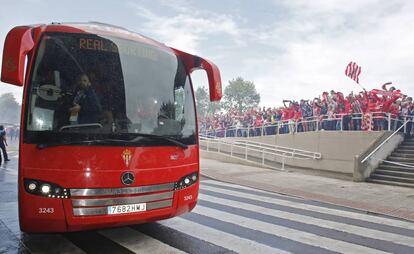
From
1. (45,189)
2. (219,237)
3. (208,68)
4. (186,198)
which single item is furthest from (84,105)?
(219,237)

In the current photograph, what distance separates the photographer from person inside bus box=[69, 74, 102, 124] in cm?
420

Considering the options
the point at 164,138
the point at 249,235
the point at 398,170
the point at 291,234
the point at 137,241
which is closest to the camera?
the point at 164,138

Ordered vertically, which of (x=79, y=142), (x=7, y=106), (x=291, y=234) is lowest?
(x=291, y=234)

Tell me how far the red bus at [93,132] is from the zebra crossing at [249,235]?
2.02ft

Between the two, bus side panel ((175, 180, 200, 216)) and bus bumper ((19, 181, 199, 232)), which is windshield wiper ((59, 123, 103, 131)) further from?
bus side panel ((175, 180, 200, 216))

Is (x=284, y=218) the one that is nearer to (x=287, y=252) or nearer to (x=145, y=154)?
(x=287, y=252)

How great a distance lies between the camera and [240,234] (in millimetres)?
5477

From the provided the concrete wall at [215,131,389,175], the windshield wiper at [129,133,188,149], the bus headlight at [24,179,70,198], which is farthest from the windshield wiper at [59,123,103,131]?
the concrete wall at [215,131,389,175]

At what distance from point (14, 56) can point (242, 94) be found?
78.1 m

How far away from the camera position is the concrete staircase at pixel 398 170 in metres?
11.8

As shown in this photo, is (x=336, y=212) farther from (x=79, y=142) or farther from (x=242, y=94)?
(x=242, y=94)

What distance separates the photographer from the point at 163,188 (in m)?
4.60

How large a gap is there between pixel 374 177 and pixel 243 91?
227 ft

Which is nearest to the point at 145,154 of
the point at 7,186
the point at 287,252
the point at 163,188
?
the point at 163,188
